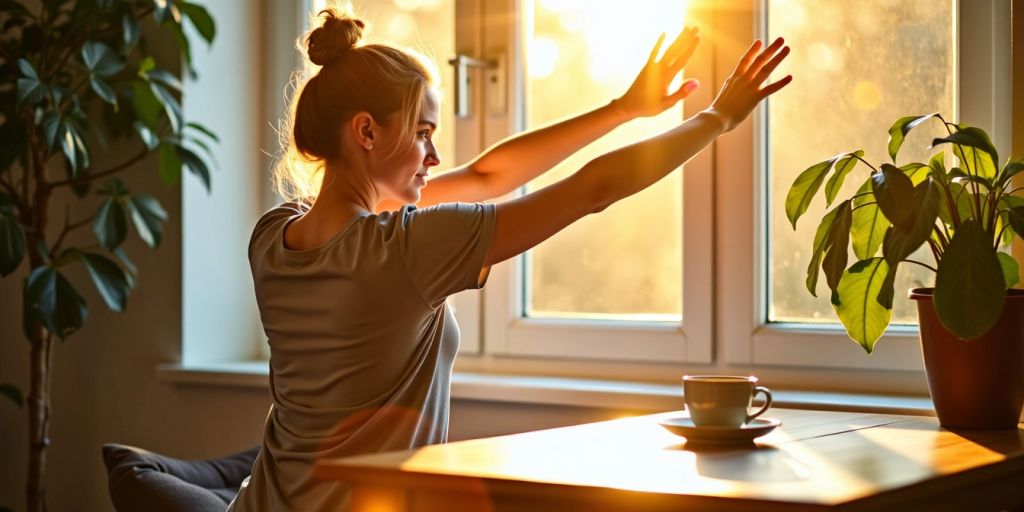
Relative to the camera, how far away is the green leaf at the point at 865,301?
1763 mm

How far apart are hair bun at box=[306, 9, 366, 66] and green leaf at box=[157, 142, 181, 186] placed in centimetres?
119

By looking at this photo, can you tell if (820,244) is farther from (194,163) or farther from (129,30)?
(129,30)

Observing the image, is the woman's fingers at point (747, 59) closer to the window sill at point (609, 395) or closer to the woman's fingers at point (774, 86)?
the woman's fingers at point (774, 86)

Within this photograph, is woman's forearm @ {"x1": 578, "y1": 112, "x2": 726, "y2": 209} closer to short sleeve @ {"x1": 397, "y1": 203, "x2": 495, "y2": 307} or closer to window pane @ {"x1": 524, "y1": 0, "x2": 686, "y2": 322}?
short sleeve @ {"x1": 397, "y1": 203, "x2": 495, "y2": 307}

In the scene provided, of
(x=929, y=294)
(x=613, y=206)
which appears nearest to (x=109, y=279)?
(x=613, y=206)

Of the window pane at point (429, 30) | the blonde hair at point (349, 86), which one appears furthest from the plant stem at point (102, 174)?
the blonde hair at point (349, 86)

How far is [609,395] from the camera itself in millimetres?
2320

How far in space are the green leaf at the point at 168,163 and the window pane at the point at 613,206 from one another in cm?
87

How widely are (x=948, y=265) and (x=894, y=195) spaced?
0.12 meters

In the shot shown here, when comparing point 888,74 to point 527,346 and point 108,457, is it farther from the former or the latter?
point 108,457

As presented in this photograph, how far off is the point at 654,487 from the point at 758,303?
4.41 ft

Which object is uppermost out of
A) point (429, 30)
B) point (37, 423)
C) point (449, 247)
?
point (429, 30)

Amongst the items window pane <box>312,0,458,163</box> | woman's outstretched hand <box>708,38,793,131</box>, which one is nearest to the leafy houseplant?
window pane <box>312,0,458,163</box>

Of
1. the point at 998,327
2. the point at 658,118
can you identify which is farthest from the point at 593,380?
the point at 998,327
